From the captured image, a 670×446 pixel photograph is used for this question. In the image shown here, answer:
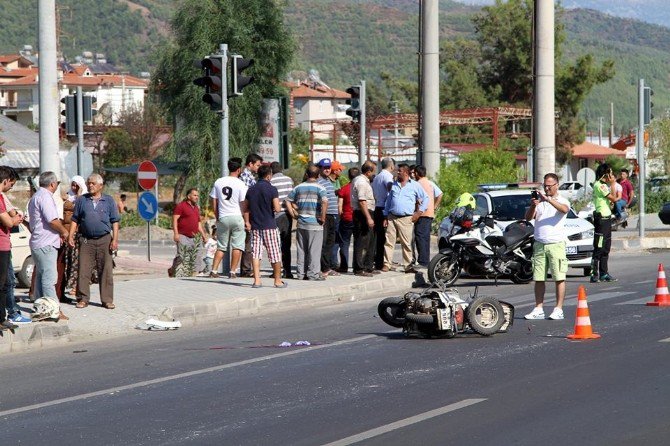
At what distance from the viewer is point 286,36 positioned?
50094 mm

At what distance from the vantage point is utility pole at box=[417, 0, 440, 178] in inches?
1099

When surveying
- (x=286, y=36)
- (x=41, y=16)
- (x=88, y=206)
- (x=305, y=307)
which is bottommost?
(x=305, y=307)

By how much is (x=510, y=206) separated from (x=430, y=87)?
634 centimetres

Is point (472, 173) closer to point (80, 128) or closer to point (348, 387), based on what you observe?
point (80, 128)

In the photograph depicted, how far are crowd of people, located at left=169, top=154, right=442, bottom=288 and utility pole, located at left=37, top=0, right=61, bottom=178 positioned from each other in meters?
2.93

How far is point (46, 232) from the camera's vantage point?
14633 mm

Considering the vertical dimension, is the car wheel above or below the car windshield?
below

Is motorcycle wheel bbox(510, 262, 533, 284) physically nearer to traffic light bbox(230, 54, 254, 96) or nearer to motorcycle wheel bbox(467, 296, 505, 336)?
traffic light bbox(230, 54, 254, 96)

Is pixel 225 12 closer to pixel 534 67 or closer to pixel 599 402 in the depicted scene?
pixel 534 67

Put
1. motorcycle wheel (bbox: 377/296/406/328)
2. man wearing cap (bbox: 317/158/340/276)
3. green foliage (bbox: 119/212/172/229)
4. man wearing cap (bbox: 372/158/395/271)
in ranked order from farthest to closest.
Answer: green foliage (bbox: 119/212/172/229) < man wearing cap (bbox: 372/158/395/271) < man wearing cap (bbox: 317/158/340/276) < motorcycle wheel (bbox: 377/296/406/328)

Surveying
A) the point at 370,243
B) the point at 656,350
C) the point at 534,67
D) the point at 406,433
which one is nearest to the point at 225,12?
the point at 534,67

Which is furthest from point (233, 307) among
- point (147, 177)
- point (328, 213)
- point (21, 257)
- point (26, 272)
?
point (147, 177)

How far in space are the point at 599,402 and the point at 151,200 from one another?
61.3 feet

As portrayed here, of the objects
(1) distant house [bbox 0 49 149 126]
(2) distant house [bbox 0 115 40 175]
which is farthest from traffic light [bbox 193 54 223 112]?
(1) distant house [bbox 0 49 149 126]
